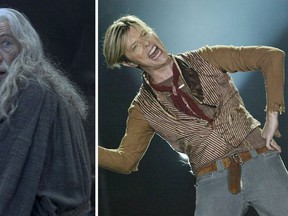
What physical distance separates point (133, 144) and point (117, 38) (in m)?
0.34

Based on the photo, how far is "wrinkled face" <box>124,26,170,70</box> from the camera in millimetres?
1631

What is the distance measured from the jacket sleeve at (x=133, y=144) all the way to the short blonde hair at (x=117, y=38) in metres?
0.16

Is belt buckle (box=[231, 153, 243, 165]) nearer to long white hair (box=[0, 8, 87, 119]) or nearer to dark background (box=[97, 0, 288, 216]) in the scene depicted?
dark background (box=[97, 0, 288, 216])

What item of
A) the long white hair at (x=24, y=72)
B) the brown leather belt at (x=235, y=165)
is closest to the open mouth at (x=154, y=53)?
the long white hair at (x=24, y=72)

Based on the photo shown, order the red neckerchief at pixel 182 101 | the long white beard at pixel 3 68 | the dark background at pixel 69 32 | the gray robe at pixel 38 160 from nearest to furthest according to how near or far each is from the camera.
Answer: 1. the gray robe at pixel 38 160
2. the long white beard at pixel 3 68
3. the red neckerchief at pixel 182 101
4. the dark background at pixel 69 32

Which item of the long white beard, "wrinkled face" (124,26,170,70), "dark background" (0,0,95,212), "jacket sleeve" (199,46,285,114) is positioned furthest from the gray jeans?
the long white beard

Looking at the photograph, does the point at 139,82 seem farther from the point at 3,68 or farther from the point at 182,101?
the point at 3,68

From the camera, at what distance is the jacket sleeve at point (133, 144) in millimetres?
1618

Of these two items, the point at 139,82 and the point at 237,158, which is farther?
the point at 139,82

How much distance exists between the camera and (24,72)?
1356 millimetres

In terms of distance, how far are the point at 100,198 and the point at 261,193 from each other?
507mm

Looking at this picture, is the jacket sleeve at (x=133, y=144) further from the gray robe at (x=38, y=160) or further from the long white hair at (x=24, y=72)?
the gray robe at (x=38, y=160)

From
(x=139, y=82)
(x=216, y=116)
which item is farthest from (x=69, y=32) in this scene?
(x=216, y=116)

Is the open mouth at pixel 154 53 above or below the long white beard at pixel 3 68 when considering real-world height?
above
